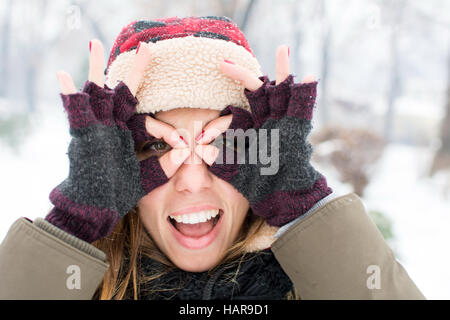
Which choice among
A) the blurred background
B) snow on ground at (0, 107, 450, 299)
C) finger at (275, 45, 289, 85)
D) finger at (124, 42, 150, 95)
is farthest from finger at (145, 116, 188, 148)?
the blurred background

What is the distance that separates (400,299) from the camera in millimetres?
864

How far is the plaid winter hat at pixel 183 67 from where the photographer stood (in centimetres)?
100

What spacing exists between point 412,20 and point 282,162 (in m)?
5.34

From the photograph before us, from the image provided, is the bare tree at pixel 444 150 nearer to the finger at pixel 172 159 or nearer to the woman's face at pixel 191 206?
the woman's face at pixel 191 206

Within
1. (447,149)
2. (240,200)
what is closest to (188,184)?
(240,200)

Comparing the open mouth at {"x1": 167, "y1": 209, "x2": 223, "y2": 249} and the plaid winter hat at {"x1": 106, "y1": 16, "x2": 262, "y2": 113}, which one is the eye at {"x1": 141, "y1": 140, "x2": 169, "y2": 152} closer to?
the plaid winter hat at {"x1": 106, "y1": 16, "x2": 262, "y2": 113}

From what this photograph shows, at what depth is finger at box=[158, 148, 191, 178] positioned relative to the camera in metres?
1.00

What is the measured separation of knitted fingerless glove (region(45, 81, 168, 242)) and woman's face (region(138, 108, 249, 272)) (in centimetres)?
15

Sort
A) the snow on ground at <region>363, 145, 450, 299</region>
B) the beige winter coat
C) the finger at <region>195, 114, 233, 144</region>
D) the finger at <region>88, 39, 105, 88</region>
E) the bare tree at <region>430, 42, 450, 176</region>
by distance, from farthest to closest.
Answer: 1. the bare tree at <region>430, 42, 450, 176</region>
2. the snow on ground at <region>363, 145, 450, 299</region>
3. the finger at <region>195, 114, 233, 144</region>
4. the finger at <region>88, 39, 105, 88</region>
5. the beige winter coat

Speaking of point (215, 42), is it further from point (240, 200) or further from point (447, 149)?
point (447, 149)

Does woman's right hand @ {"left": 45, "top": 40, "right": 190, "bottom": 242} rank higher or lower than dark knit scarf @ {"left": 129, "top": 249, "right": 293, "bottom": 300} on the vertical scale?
higher

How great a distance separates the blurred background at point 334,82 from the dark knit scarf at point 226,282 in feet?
9.08

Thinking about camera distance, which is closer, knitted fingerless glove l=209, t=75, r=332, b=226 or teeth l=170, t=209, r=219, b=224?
knitted fingerless glove l=209, t=75, r=332, b=226

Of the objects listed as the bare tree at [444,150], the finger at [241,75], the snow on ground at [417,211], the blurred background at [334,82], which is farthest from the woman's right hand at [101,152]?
the bare tree at [444,150]
